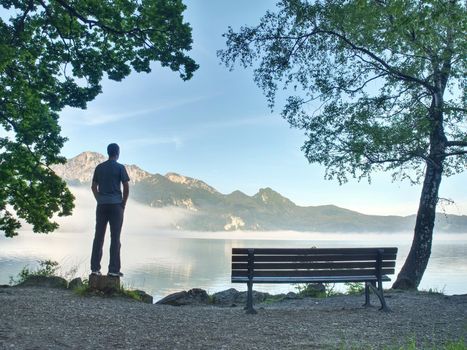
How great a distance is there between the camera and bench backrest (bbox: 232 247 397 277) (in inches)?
400

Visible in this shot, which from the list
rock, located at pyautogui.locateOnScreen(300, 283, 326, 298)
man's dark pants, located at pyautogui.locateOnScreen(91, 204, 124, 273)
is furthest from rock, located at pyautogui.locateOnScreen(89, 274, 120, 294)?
rock, located at pyautogui.locateOnScreen(300, 283, 326, 298)

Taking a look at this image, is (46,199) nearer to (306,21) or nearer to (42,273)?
(42,273)

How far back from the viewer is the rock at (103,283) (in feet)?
36.0

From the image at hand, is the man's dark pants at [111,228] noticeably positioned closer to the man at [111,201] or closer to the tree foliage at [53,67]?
the man at [111,201]

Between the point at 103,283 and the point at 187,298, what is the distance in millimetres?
2791

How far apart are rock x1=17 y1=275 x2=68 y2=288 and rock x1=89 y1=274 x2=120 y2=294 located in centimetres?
236

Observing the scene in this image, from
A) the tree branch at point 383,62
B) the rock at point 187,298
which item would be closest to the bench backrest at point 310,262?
the rock at point 187,298

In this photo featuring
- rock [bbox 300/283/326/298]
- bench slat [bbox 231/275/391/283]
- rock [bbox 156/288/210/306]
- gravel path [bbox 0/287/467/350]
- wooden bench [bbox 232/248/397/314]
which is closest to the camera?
gravel path [bbox 0/287/467/350]

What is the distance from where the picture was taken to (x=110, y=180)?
10.8m

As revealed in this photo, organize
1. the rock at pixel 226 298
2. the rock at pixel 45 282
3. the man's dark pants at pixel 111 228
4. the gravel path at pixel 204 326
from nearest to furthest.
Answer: the gravel path at pixel 204 326 → the man's dark pants at pixel 111 228 → the rock at pixel 45 282 → the rock at pixel 226 298

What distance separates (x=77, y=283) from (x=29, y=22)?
9.42 m

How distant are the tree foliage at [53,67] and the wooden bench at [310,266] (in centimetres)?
778

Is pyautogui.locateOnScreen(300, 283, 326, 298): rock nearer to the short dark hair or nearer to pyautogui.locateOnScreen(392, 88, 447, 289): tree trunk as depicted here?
pyautogui.locateOnScreen(392, 88, 447, 289): tree trunk

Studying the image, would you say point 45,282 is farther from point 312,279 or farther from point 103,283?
point 312,279
